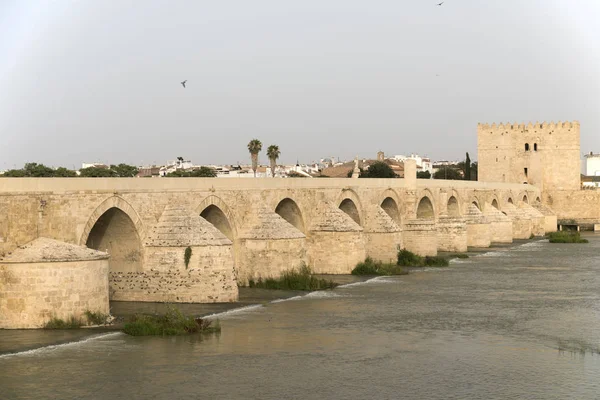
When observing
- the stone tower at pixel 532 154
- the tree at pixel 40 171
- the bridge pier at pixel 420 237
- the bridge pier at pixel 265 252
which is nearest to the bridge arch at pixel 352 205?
the bridge pier at pixel 420 237

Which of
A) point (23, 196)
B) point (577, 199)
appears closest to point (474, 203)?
point (577, 199)

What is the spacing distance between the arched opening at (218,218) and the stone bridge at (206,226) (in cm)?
3

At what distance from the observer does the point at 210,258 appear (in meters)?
19.9

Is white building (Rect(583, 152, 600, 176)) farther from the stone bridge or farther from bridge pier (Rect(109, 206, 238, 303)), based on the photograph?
bridge pier (Rect(109, 206, 238, 303))

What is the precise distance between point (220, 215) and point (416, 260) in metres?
9.85

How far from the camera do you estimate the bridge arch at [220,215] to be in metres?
23.1

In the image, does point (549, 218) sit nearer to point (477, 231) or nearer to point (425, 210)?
point (477, 231)

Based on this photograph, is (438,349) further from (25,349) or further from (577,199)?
(577,199)

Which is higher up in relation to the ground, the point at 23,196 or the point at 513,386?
the point at 23,196

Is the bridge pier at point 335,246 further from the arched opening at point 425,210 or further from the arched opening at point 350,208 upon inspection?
the arched opening at point 425,210

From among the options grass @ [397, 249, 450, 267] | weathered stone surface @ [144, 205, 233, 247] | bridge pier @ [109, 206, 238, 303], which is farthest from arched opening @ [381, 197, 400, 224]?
bridge pier @ [109, 206, 238, 303]

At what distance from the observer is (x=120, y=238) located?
20469mm

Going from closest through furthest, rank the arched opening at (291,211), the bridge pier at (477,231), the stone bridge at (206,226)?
the stone bridge at (206,226) < the arched opening at (291,211) < the bridge pier at (477,231)

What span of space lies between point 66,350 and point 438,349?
6.33 metres
